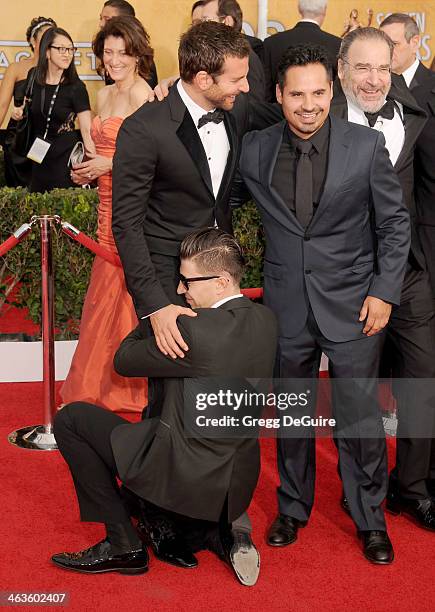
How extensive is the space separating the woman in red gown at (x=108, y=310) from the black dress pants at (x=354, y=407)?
5.97 ft

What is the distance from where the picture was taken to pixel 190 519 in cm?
371

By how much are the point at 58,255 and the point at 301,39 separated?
2193mm

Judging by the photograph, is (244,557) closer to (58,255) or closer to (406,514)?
(406,514)

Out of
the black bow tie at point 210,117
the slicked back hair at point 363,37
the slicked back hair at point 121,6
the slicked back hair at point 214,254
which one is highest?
the slicked back hair at point 121,6

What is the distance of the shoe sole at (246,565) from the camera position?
3.66 m

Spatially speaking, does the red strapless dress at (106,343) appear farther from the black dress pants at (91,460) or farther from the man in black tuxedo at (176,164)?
the black dress pants at (91,460)

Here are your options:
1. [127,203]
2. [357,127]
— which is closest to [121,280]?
[127,203]

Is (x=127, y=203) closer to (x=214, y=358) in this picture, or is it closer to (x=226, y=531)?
(x=214, y=358)

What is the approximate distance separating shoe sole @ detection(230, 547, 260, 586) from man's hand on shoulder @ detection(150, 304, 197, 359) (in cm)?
87

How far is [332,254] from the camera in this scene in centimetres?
379

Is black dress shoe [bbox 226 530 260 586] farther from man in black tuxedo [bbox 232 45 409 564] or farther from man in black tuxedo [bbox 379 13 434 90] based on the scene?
man in black tuxedo [bbox 379 13 434 90]

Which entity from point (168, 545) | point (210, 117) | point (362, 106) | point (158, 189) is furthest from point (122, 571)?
point (362, 106)

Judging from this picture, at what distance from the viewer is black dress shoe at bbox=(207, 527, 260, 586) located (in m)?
3.68

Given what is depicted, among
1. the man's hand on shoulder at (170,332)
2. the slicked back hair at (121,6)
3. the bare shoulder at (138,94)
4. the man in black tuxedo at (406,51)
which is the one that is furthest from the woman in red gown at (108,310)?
the slicked back hair at (121,6)
